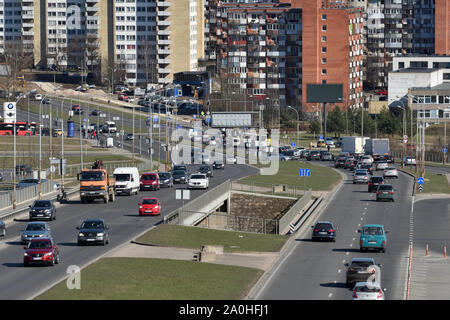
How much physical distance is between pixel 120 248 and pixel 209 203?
30130mm

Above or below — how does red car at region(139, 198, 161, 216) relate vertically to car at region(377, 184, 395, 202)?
above

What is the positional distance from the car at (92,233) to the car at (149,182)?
34865 millimetres

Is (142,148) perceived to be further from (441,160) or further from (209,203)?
(209,203)

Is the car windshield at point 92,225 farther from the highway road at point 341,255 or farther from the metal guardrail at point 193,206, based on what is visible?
the highway road at point 341,255

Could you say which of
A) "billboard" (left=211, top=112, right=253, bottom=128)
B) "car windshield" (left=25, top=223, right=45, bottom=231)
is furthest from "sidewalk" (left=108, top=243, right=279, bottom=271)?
"billboard" (left=211, top=112, right=253, bottom=128)

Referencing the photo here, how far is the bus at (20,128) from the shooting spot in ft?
556

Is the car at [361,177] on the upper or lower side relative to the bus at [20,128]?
lower

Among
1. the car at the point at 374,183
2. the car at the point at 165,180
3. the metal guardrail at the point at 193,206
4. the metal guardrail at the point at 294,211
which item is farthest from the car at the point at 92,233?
the car at the point at 374,183

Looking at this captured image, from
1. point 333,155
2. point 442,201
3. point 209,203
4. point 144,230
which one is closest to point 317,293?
point 144,230

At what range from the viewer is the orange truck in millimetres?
90125

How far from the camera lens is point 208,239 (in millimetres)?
75562

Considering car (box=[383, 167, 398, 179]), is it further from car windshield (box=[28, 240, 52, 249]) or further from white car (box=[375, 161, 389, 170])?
car windshield (box=[28, 240, 52, 249])

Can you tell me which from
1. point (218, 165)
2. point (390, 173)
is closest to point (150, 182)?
point (218, 165)

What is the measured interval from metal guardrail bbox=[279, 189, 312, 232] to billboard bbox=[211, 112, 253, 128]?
181ft
